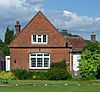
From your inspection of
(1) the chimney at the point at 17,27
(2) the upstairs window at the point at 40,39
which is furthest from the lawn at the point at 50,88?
(1) the chimney at the point at 17,27

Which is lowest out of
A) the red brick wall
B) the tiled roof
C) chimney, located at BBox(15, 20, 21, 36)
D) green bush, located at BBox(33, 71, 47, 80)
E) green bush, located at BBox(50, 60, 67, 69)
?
green bush, located at BBox(33, 71, 47, 80)

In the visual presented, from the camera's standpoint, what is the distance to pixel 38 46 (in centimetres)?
6216

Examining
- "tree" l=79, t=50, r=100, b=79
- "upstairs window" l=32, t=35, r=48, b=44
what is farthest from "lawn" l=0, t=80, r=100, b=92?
"upstairs window" l=32, t=35, r=48, b=44

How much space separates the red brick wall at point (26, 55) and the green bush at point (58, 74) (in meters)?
5.68

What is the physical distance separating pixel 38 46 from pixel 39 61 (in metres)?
2.33

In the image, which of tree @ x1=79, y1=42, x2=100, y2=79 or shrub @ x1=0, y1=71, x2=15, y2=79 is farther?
shrub @ x1=0, y1=71, x2=15, y2=79

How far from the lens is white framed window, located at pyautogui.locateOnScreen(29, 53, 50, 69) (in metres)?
61.3

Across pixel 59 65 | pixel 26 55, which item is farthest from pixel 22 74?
pixel 59 65

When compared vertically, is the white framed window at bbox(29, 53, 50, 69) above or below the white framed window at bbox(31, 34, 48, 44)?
below

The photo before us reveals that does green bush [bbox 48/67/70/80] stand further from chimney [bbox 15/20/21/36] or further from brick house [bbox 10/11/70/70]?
chimney [bbox 15/20/21/36]

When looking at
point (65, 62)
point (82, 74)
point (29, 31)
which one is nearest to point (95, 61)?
point (82, 74)

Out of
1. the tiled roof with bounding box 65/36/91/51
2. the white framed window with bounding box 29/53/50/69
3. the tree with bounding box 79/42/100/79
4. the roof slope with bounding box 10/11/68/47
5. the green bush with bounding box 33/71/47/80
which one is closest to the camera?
the tree with bounding box 79/42/100/79

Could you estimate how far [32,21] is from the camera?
206ft

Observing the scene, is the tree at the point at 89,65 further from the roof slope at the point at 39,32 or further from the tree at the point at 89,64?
the roof slope at the point at 39,32
